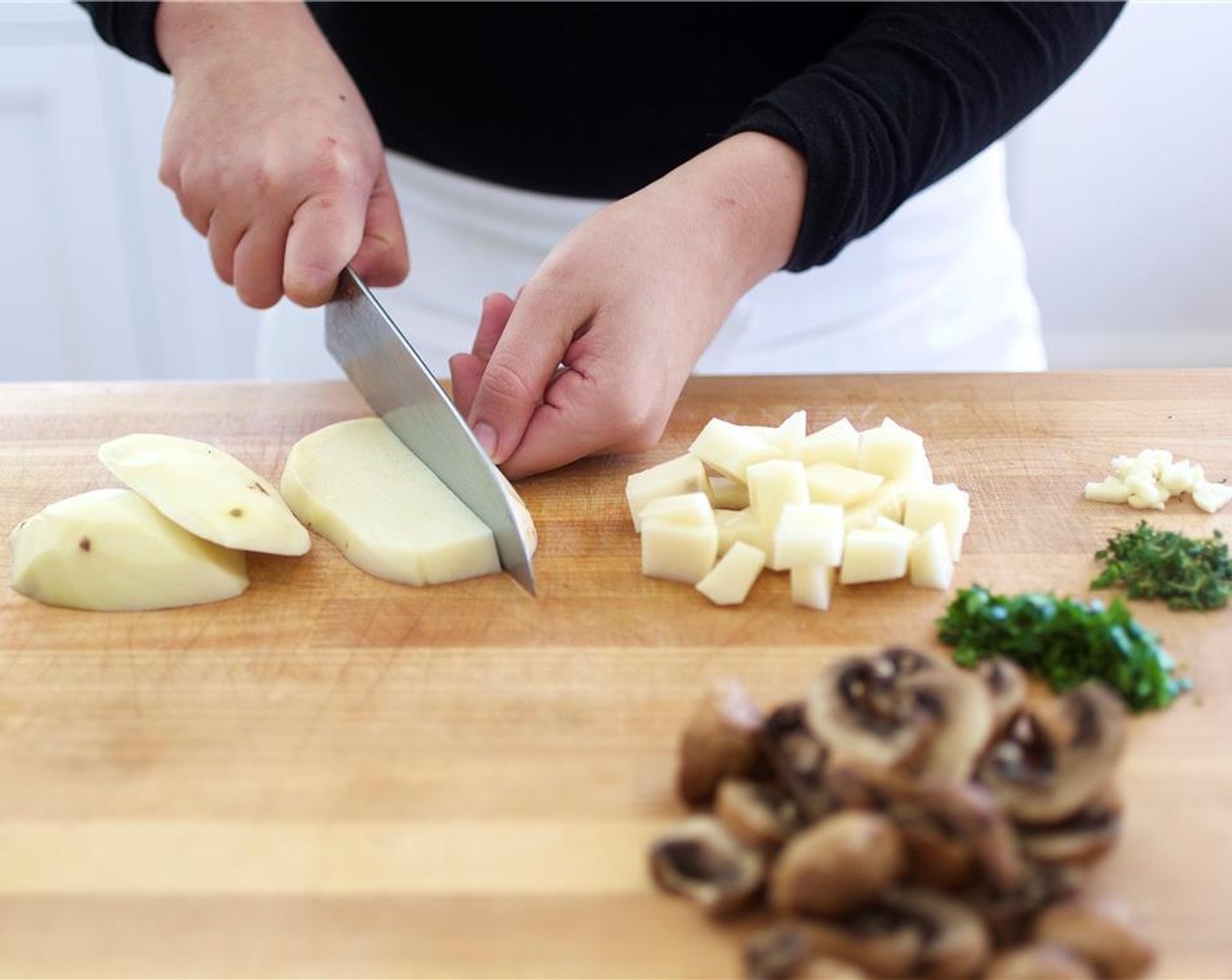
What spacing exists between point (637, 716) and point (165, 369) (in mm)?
3432

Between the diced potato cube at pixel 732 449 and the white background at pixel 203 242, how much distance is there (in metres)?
2.89

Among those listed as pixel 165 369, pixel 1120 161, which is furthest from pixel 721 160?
pixel 1120 161

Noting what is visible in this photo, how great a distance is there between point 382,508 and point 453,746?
0.48 m

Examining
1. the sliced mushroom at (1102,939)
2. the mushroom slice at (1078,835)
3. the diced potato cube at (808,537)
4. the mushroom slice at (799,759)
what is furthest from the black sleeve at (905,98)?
the sliced mushroom at (1102,939)

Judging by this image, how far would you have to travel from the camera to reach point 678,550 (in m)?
1.63

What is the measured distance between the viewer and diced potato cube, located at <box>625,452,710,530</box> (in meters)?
1.76

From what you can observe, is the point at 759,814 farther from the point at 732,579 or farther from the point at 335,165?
the point at 335,165

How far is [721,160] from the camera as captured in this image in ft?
6.38

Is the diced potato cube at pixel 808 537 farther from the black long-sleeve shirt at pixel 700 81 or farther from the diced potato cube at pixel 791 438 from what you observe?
the black long-sleeve shirt at pixel 700 81

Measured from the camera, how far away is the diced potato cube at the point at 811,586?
62.7 inches

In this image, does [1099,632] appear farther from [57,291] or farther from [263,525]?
[57,291]

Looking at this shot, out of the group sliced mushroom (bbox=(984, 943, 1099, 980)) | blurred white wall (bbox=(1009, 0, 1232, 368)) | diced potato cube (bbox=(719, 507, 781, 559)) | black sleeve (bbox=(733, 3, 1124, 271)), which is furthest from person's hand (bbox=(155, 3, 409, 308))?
blurred white wall (bbox=(1009, 0, 1232, 368))

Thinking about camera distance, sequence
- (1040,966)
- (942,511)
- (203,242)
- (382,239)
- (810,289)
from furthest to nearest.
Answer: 1. (203,242)
2. (810,289)
3. (382,239)
4. (942,511)
5. (1040,966)

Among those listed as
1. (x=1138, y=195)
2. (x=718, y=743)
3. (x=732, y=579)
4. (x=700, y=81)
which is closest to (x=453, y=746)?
(x=718, y=743)
